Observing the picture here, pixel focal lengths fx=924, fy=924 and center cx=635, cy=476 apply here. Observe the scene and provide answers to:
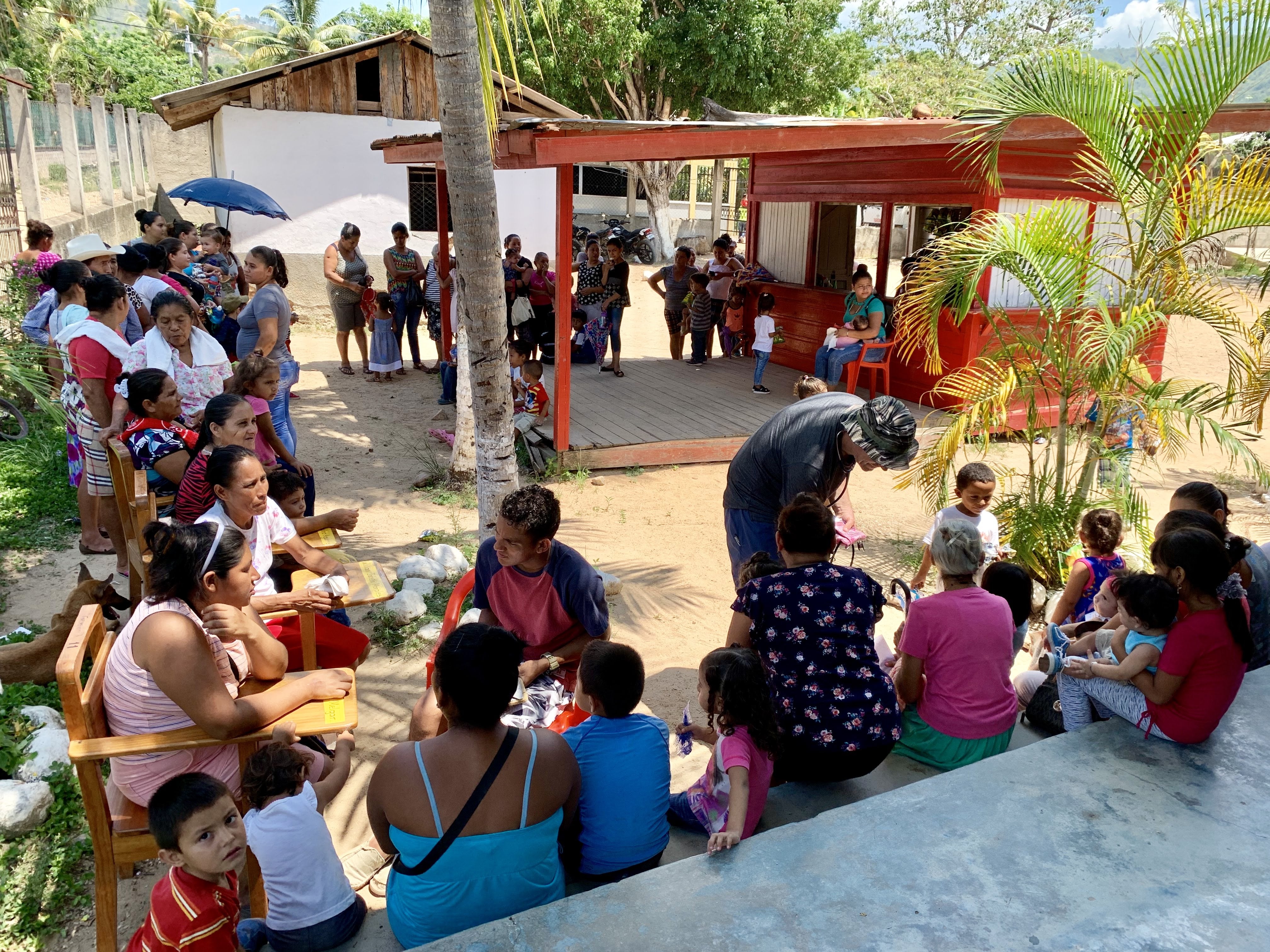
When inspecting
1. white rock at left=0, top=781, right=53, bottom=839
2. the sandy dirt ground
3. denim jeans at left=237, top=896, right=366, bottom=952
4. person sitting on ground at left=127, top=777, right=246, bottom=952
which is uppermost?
person sitting on ground at left=127, top=777, right=246, bottom=952

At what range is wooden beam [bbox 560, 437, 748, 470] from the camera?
800cm

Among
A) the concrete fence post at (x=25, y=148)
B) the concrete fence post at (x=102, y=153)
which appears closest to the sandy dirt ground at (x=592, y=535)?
the concrete fence post at (x=25, y=148)

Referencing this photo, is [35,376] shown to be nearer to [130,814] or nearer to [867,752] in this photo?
[130,814]

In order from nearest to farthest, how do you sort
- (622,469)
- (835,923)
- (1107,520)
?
(835,923)
(1107,520)
(622,469)

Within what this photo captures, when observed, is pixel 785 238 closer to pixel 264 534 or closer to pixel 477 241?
pixel 477 241

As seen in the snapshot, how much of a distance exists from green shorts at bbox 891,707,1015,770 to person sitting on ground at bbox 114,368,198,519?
346 centimetres

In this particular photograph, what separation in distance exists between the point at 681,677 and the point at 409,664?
1400mm

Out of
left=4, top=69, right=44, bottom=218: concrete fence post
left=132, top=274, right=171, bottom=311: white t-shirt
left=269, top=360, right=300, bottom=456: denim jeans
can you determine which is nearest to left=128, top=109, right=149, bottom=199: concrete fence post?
left=4, top=69, right=44, bottom=218: concrete fence post

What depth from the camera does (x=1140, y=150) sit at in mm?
5379

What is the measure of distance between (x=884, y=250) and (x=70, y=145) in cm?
1171

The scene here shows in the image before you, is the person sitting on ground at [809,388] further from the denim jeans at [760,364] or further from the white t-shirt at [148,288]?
the denim jeans at [760,364]

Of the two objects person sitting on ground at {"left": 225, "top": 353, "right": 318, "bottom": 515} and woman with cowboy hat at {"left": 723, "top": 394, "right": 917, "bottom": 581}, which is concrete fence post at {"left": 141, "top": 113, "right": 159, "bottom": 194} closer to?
person sitting on ground at {"left": 225, "top": 353, "right": 318, "bottom": 515}

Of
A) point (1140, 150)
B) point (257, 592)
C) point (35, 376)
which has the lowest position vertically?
point (257, 592)

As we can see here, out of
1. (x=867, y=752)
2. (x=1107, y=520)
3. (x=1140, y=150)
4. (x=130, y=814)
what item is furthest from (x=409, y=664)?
(x=1140, y=150)
